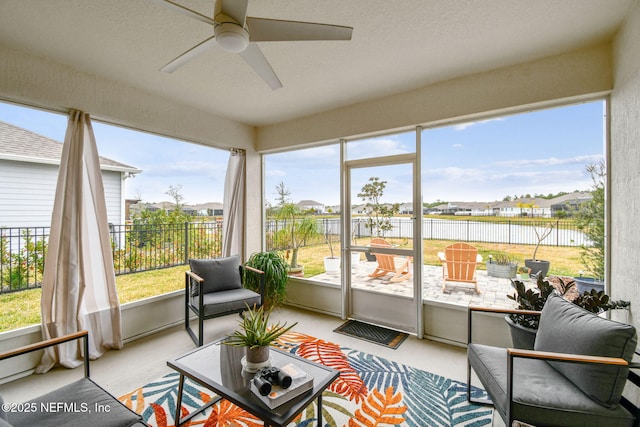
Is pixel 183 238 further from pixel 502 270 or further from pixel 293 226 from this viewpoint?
pixel 502 270

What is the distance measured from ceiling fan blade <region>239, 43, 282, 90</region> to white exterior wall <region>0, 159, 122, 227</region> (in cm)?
231

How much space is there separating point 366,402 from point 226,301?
65.0 inches

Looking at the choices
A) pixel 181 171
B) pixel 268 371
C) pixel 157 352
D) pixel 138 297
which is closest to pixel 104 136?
pixel 181 171

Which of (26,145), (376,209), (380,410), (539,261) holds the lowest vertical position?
(380,410)

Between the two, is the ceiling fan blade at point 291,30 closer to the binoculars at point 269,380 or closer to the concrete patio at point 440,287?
the binoculars at point 269,380

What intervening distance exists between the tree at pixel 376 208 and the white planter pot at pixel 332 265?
0.66m

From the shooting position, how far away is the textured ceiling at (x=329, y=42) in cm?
189

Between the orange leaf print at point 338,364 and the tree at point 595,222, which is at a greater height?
the tree at point 595,222

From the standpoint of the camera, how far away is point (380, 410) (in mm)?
2010

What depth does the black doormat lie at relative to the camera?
10.1 ft

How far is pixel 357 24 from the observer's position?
2066mm

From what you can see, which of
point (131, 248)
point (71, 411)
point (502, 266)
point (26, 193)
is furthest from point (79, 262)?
point (502, 266)

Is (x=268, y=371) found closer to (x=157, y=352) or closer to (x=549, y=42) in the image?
(x=157, y=352)

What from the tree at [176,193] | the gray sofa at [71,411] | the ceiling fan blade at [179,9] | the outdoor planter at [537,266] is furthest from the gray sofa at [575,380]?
the tree at [176,193]
